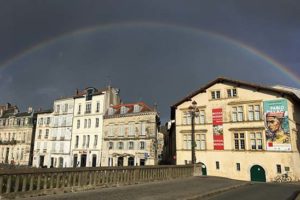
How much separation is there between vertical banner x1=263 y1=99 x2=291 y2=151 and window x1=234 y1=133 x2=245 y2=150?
3022 mm

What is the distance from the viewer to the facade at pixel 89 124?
55594 millimetres

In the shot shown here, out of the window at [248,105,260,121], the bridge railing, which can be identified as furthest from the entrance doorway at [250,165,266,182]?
the bridge railing

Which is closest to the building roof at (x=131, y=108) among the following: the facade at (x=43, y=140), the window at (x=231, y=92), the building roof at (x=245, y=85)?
the building roof at (x=245, y=85)

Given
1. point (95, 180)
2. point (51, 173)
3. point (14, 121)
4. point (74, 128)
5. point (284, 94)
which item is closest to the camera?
point (51, 173)

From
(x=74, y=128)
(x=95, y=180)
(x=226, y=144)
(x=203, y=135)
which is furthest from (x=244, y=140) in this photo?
(x=74, y=128)

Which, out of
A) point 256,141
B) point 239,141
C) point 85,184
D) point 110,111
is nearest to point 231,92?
point 239,141

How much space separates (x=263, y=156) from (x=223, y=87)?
1044cm

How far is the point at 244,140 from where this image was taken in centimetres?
3462

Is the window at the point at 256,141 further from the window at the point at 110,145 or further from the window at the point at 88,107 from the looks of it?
the window at the point at 88,107

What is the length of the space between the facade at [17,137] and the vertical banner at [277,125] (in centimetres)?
5676

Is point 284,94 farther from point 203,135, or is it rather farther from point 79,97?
point 79,97

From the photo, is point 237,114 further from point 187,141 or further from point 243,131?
point 187,141

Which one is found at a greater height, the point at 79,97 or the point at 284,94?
the point at 79,97

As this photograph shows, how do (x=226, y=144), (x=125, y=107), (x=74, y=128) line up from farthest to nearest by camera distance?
(x=74, y=128) → (x=125, y=107) → (x=226, y=144)
